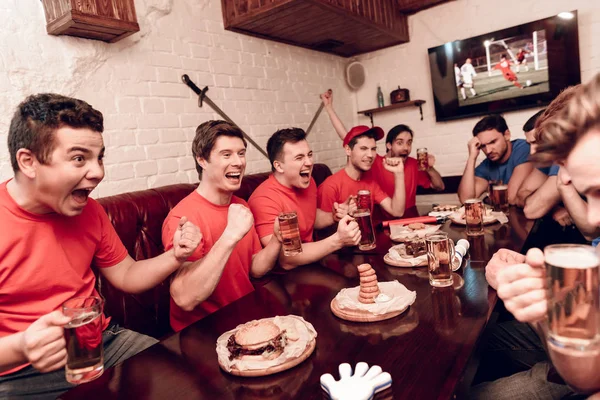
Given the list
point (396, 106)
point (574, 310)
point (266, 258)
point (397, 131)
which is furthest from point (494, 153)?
point (574, 310)

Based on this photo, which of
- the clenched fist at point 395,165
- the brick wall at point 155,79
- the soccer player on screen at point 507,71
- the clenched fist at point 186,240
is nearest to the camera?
the clenched fist at point 186,240

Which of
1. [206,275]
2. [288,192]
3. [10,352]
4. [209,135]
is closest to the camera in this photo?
[10,352]

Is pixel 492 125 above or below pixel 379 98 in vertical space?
below

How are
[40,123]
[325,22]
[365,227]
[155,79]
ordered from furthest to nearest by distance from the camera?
[325,22] < [155,79] < [365,227] < [40,123]

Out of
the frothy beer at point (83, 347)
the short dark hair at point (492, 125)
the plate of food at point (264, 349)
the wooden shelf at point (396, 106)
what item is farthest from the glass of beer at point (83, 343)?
the wooden shelf at point (396, 106)

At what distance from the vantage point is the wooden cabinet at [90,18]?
2.12 m

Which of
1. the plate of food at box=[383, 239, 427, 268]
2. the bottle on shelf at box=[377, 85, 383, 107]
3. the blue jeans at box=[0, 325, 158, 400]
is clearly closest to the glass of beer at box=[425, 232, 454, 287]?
the plate of food at box=[383, 239, 427, 268]

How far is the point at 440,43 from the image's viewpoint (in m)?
4.69

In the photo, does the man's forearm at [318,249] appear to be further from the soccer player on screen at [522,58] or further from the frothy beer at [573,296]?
the soccer player on screen at [522,58]

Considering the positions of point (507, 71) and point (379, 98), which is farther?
point (379, 98)

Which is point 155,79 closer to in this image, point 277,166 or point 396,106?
point 277,166

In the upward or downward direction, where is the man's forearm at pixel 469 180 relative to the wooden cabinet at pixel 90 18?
downward

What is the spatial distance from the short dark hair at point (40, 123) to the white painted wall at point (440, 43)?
4.34 m

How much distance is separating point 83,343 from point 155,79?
2.35m
